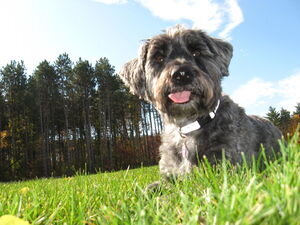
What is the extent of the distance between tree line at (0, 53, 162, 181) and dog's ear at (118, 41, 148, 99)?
178 feet

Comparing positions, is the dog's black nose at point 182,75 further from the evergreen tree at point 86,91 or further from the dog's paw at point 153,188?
the evergreen tree at point 86,91

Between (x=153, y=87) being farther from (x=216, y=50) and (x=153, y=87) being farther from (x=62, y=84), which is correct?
(x=62, y=84)

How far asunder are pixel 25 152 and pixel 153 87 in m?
62.7

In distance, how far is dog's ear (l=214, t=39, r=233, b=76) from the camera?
609 cm

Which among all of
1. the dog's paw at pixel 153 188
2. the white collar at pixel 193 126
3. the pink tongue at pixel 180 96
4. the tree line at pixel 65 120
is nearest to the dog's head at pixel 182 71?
the pink tongue at pixel 180 96

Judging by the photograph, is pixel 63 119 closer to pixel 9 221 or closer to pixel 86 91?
pixel 86 91

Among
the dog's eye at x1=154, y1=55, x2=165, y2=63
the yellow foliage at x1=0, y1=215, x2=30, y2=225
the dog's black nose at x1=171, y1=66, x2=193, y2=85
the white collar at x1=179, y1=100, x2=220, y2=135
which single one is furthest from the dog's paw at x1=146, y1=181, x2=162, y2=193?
the dog's eye at x1=154, y1=55, x2=165, y2=63

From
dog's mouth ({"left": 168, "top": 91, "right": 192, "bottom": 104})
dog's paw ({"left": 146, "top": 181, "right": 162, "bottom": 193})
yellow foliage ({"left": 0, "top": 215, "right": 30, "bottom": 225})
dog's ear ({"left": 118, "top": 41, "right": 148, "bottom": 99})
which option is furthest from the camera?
dog's ear ({"left": 118, "top": 41, "right": 148, "bottom": 99})

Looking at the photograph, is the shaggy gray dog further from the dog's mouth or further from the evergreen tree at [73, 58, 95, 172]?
the evergreen tree at [73, 58, 95, 172]

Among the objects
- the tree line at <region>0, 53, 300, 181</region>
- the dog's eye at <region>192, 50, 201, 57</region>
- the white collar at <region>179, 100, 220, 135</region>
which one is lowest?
the white collar at <region>179, 100, 220, 135</region>

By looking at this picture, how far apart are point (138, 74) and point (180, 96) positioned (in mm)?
1439

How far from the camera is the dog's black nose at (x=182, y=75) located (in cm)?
502

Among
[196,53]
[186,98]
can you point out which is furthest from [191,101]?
[196,53]

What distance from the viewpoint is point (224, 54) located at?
630 cm
